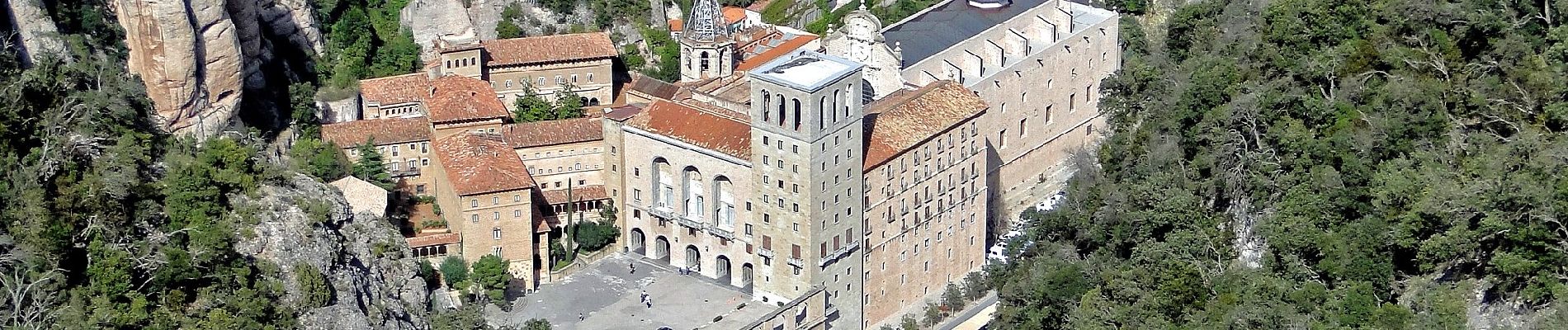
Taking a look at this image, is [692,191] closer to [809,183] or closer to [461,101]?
[809,183]

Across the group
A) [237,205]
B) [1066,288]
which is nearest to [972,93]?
[1066,288]

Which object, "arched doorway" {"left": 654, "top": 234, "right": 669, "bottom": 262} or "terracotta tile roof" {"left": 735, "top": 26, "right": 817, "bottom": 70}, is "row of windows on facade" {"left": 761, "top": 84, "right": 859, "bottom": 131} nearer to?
"arched doorway" {"left": 654, "top": 234, "right": 669, "bottom": 262}

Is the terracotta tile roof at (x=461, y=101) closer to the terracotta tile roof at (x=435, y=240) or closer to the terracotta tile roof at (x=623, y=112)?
the terracotta tile roof at (x=623, y=112)

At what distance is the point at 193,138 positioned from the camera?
264 feet

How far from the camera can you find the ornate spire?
90.8 m

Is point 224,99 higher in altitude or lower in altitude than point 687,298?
higher

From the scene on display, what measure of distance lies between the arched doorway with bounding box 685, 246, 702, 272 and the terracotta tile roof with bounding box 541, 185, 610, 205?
171 inches

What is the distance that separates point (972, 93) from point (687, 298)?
13923 mm

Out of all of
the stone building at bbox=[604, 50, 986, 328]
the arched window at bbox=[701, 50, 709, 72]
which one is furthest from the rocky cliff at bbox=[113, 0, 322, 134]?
the arched window at bbox=[701, 50, 709, 72]

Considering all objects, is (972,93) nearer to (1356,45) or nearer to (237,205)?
(1356,45)

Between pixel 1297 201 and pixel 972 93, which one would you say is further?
pixel 972 93

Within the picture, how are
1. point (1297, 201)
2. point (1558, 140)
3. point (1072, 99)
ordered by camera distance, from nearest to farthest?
point (1558, 140) → point (1297, 201) → point (1072, 99)

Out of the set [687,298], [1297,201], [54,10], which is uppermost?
[54,10]

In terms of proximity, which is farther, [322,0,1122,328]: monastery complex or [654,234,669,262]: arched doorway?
[654,234,669,262]: arched doorway
